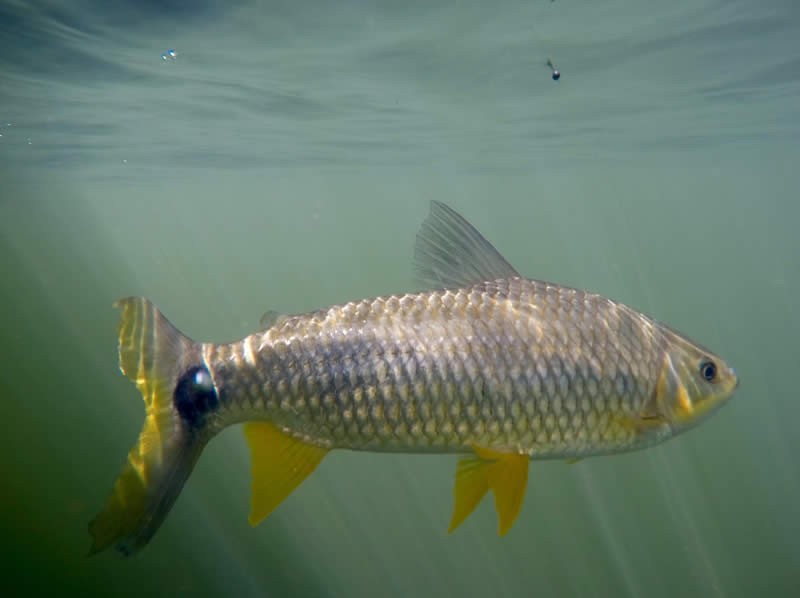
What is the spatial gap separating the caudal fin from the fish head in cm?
269

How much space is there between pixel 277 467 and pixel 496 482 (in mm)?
1219

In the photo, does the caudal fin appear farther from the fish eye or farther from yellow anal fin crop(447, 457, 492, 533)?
the fish eye

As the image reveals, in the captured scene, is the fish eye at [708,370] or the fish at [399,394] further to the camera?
the fish eye at [708,370]

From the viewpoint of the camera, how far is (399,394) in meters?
3.16

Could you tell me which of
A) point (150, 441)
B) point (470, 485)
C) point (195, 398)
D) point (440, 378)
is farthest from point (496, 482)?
point (150, 441)

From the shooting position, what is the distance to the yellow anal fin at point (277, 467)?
324 cm

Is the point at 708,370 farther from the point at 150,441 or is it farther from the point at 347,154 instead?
the point at 347,154

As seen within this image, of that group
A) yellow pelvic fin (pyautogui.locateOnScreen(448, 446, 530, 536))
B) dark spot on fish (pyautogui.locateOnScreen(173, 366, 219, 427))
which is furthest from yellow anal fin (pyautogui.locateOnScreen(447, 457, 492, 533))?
dark spot on fish (pyautogui.locateOnScreen(173, 366, 219, 427))

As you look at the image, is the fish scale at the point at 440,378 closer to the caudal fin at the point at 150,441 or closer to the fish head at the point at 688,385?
the fish head at the point at 688,385

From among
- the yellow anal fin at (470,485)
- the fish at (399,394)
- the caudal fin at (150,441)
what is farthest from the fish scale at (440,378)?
the caudal fin at (150,441)

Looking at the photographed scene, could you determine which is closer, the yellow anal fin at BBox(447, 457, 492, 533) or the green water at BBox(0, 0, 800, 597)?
the yellow anal fin at BBox(447, 457, 492, 533)

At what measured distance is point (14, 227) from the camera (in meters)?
44.3

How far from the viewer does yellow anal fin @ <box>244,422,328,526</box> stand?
3.24 metres

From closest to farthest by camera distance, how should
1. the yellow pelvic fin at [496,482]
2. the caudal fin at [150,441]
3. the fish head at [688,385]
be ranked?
1. the caudal fin at [150,441]
2. the yellow pelvic fin at [496,482]
3. the fish head at [688,385]
